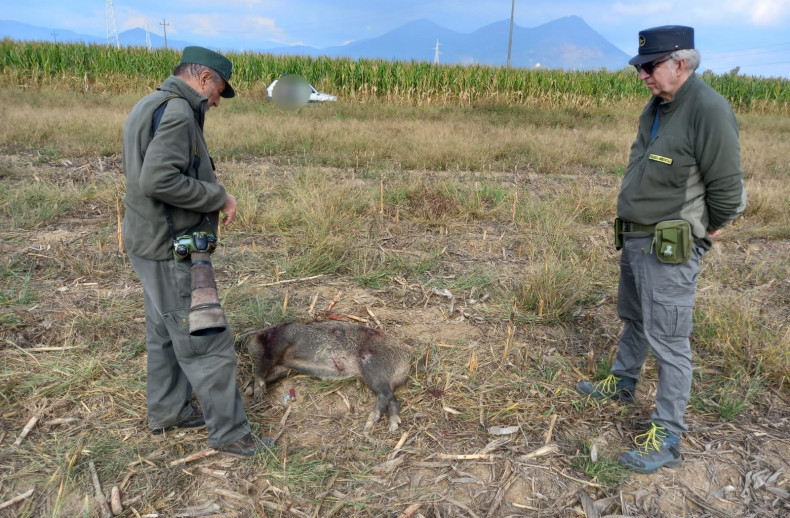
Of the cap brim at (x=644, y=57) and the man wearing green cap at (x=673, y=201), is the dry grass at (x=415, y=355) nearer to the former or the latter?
the man wearing green cap at (x=673, y=201)


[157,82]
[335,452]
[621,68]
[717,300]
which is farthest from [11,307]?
[621,68]

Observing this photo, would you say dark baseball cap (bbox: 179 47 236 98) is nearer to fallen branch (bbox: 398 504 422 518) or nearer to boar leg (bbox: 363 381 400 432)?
boar leg (bbox: 363 381 400 432)

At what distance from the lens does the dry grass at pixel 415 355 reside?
112 inches

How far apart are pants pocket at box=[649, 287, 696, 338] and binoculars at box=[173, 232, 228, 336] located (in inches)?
92.1

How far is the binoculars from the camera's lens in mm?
2695

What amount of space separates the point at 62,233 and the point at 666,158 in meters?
5.96

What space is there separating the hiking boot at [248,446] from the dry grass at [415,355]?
0.06m

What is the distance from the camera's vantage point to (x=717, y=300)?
14.7ft

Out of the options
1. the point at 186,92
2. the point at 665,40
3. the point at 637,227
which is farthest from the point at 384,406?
the point at 665,40

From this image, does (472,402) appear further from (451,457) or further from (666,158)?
(666,158)

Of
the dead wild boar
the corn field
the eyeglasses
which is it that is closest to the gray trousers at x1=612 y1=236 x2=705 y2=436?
the eyeglasses

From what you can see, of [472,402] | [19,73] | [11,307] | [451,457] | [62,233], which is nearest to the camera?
[451,457]

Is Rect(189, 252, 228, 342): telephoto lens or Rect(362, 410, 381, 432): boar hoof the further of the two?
Rect(362, 410, 381, 432): boar hoof

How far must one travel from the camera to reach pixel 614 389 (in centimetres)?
363
